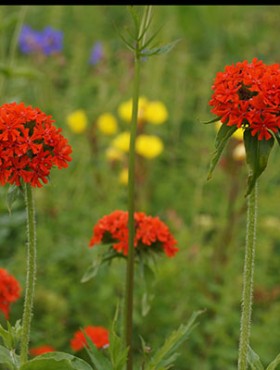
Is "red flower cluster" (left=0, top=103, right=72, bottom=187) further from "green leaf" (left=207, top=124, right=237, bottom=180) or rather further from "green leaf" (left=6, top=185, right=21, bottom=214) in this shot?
"green leaf" (left=207, top=124, right=237, bottom=180)

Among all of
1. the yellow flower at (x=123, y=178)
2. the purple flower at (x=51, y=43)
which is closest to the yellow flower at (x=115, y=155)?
the yellow flower at (x=123, y=178)

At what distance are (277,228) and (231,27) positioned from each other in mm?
2049

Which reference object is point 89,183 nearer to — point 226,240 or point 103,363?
point 226,240

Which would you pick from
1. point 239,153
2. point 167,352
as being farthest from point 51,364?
point 239,153

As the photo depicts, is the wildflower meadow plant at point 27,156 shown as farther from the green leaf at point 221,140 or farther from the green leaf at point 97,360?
the green leaf at point 221,140

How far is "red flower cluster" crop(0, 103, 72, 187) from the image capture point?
157 centimetres

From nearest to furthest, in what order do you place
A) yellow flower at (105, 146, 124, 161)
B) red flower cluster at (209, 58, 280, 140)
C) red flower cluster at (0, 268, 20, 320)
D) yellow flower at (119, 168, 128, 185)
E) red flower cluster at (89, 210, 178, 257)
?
red flower cluster at (209, 58, 280, 140) < red flower cluster at (89, 210, 178, 257) < red flower cluster at (0, 268, 20, 320) < yellow flower at (119, 168, 128, 185) < yellow flower at (105, 146, 124, 161)

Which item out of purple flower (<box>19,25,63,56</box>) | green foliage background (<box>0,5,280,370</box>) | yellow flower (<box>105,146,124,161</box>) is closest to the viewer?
green foliage background (<box>0,5,280,370</box>)

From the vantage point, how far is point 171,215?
3.48 meters

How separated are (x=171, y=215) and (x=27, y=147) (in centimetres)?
195

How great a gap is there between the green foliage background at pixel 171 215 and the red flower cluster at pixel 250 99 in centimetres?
47

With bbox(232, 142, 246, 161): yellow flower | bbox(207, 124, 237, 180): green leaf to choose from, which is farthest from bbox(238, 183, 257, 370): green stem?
bbox(232, 142, 246, 161): yellow flower

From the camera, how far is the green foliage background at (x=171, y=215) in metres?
2.98

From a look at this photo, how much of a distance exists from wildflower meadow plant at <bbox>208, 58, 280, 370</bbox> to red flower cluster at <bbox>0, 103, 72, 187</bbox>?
315mm
